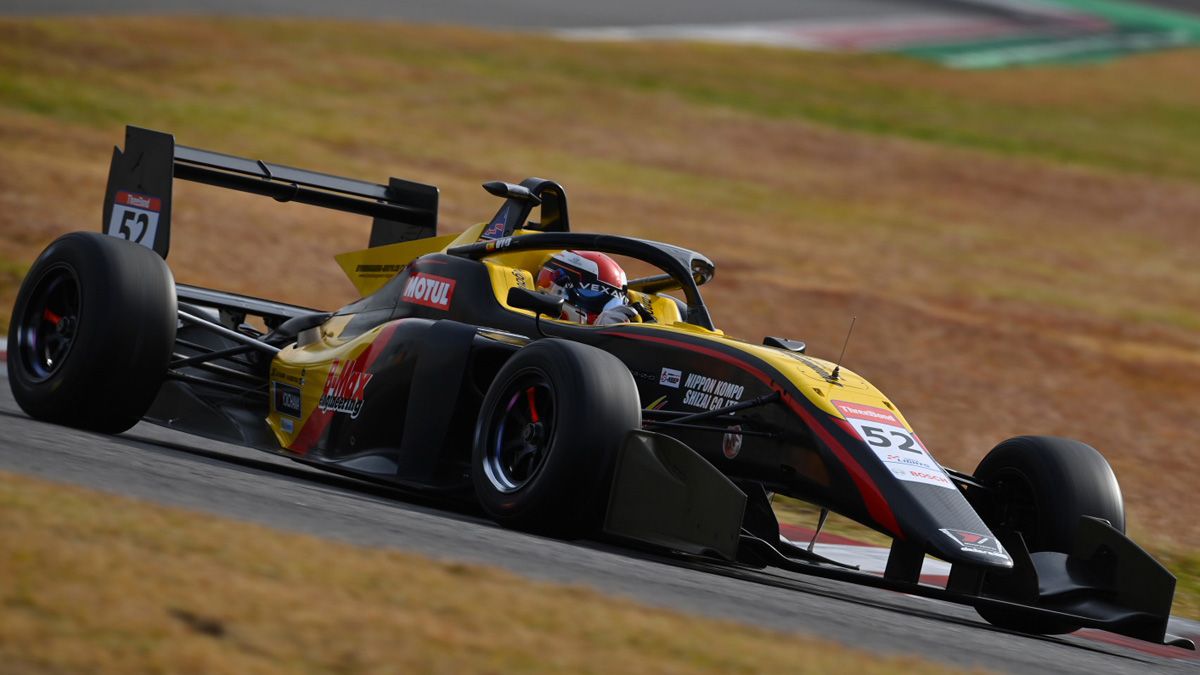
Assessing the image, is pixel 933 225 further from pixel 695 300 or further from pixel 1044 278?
pixel 695 300

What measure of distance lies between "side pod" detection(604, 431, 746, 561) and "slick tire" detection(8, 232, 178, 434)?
2870mm

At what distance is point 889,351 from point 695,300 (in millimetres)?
9877

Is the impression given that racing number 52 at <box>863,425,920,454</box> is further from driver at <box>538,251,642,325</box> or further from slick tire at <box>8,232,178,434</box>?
slick tire at <box>8,232,178,434</box>

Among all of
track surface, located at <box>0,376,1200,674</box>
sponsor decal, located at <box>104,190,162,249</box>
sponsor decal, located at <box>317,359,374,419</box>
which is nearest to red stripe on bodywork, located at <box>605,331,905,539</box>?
track surface, located at <box>0,376,1200,674</box>

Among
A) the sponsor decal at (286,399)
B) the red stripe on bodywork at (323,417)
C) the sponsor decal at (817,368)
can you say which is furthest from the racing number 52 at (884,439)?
the sponsor decal at (286,399)

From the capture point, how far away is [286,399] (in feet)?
29.0

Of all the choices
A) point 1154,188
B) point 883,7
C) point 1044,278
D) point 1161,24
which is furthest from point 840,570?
point 1161,24

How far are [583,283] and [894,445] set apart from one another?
2098 mm

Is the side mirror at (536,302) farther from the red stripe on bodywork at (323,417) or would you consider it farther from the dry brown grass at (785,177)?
the dry brown grass at (785,177)

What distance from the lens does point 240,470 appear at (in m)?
7.94

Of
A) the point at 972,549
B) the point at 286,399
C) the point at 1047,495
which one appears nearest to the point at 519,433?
the point at 972,549

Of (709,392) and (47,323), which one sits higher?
(709,392)

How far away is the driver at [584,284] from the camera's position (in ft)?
27.0

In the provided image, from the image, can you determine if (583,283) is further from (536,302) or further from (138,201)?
(138,201)
